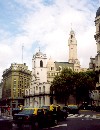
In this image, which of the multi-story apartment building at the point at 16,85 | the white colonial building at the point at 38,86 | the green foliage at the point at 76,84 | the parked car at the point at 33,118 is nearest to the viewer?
the parked car at the point at 33,118

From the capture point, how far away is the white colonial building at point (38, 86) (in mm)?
93250

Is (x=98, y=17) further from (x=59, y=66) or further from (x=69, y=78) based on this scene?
(x=59, y=66)

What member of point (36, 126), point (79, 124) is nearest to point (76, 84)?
point (79, 124)

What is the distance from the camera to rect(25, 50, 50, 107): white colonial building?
9325cm

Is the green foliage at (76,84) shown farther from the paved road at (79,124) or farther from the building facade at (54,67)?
the paved road at (79,124)

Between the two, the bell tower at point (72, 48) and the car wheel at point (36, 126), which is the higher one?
the bell tower at point (72, 48)

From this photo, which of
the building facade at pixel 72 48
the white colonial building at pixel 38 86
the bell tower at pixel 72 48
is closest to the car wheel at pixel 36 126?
the white colonial building at pixel 38 86

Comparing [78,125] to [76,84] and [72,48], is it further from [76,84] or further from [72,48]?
[72,48]

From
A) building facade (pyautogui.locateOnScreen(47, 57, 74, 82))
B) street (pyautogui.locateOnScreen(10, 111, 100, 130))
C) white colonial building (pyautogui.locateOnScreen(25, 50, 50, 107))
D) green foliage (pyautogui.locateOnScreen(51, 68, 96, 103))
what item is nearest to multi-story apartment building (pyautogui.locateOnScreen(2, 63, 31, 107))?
white colonial building (pyautogui.locateOnScreen(25, 50, 50, 107))

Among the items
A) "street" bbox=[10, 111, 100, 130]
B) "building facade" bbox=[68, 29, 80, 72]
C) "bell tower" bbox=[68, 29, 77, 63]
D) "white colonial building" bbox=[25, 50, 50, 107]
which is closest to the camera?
"street" bbox=[10, 111, 100, 130]

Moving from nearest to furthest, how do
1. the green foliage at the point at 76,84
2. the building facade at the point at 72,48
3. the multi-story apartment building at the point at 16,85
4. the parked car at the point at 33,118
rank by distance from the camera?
the parked car at the point at 33,118 < the green foliage at the point at 76,84 < the multi-story apartment building at the point at 16,85 < the building facade at the point at 72,48

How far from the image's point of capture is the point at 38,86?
97312mm

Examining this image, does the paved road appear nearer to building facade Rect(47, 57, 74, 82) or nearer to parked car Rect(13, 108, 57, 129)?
parked car Rect(13, 108, 57, 129)

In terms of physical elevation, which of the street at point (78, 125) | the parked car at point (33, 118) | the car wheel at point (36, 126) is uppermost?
the parked car at point (33, 118)
